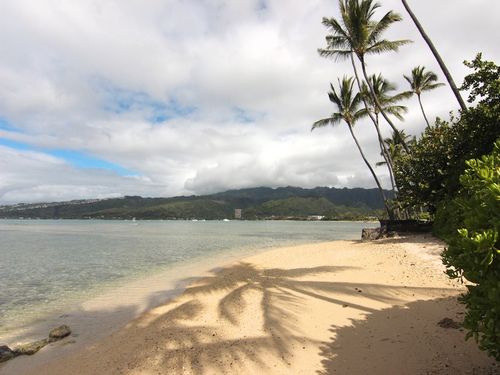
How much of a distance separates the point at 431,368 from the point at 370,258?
10.1 m

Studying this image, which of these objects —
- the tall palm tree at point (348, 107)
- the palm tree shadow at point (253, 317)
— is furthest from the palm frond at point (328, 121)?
the palm tree shadow at point (253, 317)

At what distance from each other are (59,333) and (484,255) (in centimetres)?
860

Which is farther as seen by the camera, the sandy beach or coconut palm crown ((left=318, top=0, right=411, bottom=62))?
coconut palm crown ((left=318, top=0, right=411, bottom=62))

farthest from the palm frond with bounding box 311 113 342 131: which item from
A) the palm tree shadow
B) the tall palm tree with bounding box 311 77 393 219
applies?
the palm tree shadow

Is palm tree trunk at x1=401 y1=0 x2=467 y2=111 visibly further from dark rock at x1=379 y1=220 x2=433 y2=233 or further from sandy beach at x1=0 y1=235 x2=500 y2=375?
dark rock at x1=379 y1=220 x2=433 y2=233

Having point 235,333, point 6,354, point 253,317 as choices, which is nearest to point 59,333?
point 6,354

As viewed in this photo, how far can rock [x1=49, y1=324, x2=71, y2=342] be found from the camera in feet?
25.8

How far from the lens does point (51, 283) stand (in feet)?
48.6

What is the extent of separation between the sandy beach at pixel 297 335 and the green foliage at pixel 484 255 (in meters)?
1.58

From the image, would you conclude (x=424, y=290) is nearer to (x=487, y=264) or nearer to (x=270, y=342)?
(x=270, y=342)

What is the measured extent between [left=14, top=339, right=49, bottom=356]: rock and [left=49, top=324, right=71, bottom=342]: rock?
248mm

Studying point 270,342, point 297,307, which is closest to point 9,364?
point 270,342

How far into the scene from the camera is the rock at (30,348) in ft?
23.1

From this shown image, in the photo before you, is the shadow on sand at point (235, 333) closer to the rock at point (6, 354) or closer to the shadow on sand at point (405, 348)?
the shadow on sand at point (405, 348)
